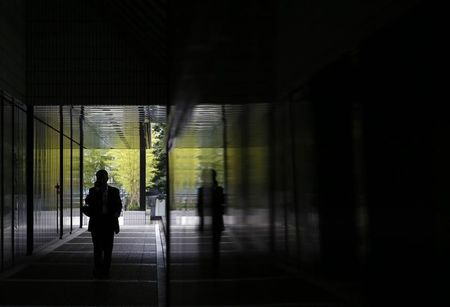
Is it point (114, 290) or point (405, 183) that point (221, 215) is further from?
point (114, 290)

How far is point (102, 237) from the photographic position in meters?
10.5

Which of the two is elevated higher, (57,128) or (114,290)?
(57,128)

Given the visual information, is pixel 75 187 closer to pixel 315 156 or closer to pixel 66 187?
pixel 66 187

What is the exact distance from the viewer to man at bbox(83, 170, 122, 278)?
10.4 metres

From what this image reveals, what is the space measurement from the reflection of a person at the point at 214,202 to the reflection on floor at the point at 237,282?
0.09 m

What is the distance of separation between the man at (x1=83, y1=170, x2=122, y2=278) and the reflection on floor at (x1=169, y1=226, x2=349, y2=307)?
716 cm

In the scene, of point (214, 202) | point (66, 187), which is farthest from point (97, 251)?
point (66, 187)

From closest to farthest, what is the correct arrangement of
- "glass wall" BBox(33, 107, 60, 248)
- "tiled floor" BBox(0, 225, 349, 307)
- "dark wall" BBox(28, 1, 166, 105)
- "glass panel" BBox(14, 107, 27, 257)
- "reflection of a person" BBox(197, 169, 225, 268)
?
"tiled floor" BBox(0, 225, 349, 307)
"reflection of a person" BBox(197, 169, 225, 268)
"glass panel" BBox(14, 107, 27, 257)
"dark wall" BBox(28, 1, 166, 105)
"glass wall" BBox(33, 107, 60, 248)

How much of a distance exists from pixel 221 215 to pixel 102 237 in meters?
8.48

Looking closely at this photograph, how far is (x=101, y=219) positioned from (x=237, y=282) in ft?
29.0

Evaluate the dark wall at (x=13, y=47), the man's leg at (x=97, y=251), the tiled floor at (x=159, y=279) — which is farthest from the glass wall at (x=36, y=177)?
the man's leg at (x=97, y=251)

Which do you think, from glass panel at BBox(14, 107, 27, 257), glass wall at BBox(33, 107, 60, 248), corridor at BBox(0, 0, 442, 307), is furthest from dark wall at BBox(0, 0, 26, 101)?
corridor at BBox(0, 0, 442, 307)

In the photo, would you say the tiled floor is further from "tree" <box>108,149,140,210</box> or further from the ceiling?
"tree" <box>108,149,140,210</box>

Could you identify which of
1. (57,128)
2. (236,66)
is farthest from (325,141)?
(57,128)
